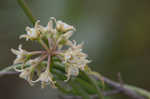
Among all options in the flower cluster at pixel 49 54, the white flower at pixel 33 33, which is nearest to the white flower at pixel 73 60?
the flower cluster at pixel 49 54

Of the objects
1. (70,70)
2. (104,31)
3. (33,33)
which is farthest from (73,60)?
(104,31)

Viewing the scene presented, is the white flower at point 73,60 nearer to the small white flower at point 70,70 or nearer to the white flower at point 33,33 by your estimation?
the small white flower at point 70,70

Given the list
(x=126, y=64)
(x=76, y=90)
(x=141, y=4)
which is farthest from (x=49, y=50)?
(x=141, y=4)

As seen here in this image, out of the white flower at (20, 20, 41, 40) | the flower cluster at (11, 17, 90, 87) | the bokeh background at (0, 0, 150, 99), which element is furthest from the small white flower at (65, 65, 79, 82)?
the bokeh background at (0, 0, 150, 99)

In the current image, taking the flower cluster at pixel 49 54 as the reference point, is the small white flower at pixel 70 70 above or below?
below

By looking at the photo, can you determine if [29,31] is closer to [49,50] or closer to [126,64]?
[49,50]

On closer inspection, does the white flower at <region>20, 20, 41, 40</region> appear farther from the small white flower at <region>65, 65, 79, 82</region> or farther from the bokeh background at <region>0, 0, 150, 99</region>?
the bokeh background at <region>0, 0, 150, 99</region>

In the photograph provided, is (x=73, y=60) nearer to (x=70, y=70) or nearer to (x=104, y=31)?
(x=70, y=70)
